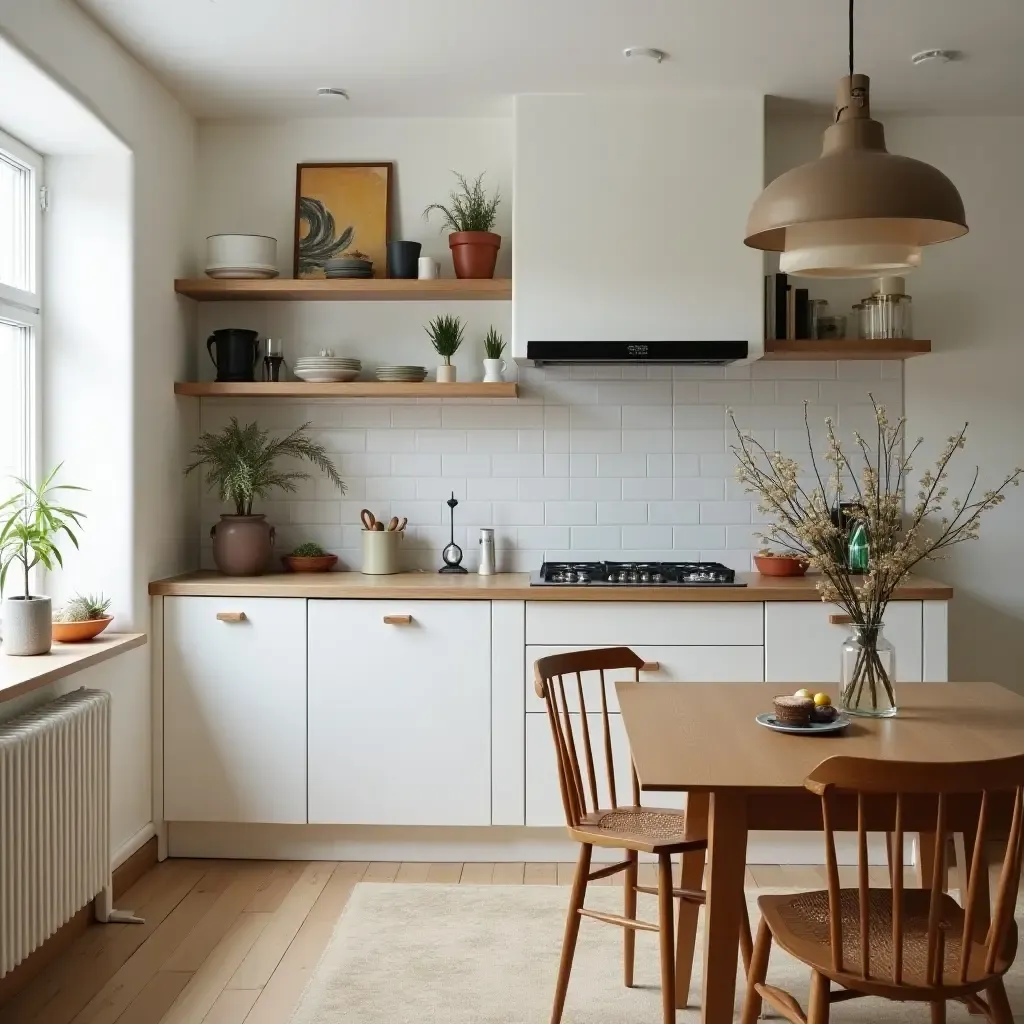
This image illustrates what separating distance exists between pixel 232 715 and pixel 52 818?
107cm

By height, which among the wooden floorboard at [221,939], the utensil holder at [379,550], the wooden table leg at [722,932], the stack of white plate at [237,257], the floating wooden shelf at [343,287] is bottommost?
the wooden floorboard at [221,939]

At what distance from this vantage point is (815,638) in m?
4.17

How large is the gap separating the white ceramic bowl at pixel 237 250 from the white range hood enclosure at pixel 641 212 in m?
1.02

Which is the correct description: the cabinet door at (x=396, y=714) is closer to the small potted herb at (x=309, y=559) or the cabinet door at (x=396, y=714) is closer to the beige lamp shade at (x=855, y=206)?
the small potted herb at (x=309, y=559)

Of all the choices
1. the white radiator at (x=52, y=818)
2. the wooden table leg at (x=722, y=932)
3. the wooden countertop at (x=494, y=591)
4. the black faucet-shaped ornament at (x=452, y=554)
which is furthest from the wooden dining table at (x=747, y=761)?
the black faucet-shaped ornament at (x=452, y=554)

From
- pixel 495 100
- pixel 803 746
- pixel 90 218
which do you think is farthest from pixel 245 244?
pixel 803 746

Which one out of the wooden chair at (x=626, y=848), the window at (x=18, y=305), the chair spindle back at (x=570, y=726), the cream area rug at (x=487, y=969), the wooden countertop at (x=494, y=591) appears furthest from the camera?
the wooden countertop at (x=494, y=591)

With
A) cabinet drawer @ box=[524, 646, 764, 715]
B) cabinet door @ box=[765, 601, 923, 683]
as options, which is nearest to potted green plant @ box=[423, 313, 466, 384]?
cabinet drawer @ box=[524, 646, 764, 715]

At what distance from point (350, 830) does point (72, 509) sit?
4.94 ft

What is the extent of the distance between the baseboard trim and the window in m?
1.31

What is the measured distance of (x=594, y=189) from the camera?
4.40 meters

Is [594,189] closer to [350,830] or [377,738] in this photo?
[377,738]

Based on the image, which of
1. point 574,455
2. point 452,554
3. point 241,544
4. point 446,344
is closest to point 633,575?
point 574,455

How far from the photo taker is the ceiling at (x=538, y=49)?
362 centimetres
